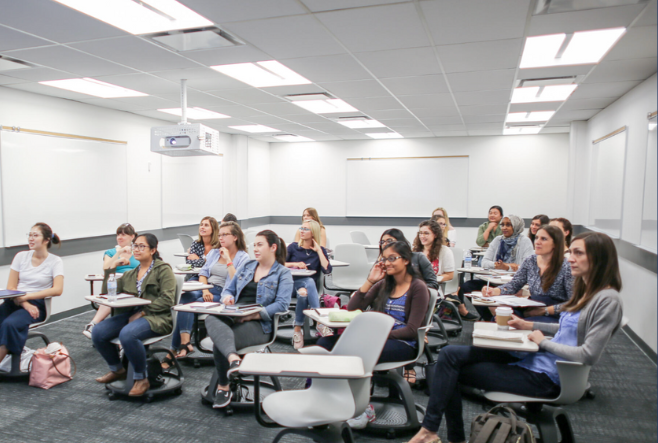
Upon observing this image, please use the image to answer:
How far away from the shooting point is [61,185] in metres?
5.85

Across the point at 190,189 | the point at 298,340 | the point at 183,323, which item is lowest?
the point at 298,340

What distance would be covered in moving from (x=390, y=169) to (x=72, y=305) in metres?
6.77

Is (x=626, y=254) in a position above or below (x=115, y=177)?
below

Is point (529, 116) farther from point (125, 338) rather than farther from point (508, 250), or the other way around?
point (125, 338)

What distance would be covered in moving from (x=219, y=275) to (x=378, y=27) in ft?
8.98

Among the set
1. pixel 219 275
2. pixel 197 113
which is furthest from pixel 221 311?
pixel 197 113

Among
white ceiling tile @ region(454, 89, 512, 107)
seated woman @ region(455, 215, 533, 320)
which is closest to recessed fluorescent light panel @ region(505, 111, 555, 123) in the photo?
white ceiling tile @ region(454, 89, 512, 107)

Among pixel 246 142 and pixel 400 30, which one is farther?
pixel 246 142

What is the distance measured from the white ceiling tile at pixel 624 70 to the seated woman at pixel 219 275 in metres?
3.79

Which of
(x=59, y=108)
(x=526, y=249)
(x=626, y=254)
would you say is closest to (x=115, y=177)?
(x=59, y=108)

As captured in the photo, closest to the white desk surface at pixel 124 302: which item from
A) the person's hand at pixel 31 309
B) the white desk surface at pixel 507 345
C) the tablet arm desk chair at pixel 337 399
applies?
the person's hand at pixel 31 309

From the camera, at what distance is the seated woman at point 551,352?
229 cm

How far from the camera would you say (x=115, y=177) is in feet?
21.9

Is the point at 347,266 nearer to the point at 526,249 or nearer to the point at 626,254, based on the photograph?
the point at 526,249
